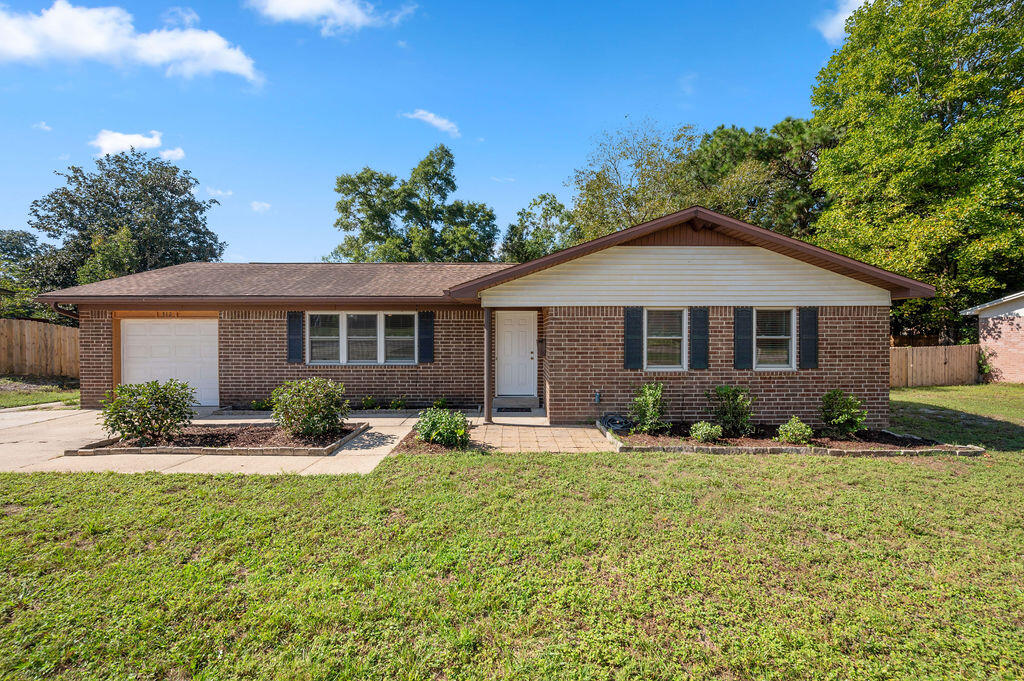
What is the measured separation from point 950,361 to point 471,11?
64.0 ft

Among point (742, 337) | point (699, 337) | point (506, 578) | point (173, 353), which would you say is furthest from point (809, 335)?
point (173, 353)

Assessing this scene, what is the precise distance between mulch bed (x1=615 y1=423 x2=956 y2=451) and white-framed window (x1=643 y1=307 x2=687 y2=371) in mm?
1427

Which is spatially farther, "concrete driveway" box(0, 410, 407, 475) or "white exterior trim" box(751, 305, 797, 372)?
"white exterior trim" box(751, 305, 797, 372)

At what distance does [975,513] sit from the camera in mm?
4285

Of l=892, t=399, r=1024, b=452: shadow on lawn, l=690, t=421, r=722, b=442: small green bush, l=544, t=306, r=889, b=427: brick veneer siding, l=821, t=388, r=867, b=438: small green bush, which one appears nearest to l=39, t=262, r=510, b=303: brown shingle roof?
l=544, t=306, r=889, b=427: brick veneer siding

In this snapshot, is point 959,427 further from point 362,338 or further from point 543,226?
point 543,226

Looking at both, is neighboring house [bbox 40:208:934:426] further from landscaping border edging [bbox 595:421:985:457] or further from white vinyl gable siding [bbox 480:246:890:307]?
landscaping border edging [bbox 595:421:985:457]

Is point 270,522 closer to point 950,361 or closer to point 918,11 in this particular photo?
point 950,361

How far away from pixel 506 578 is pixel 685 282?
6660 mm

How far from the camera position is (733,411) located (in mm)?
7477

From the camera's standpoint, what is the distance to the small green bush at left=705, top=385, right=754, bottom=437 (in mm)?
7387

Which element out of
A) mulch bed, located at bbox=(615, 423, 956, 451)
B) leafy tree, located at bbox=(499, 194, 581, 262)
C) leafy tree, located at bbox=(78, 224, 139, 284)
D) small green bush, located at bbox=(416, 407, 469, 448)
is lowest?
mulch bed, located at bbox=(615, 423, 956, 451)

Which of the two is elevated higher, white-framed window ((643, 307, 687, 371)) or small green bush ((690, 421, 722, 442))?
white-framed window ((643, 307, 687, 371))

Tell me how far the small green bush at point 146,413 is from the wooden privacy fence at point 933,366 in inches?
793
